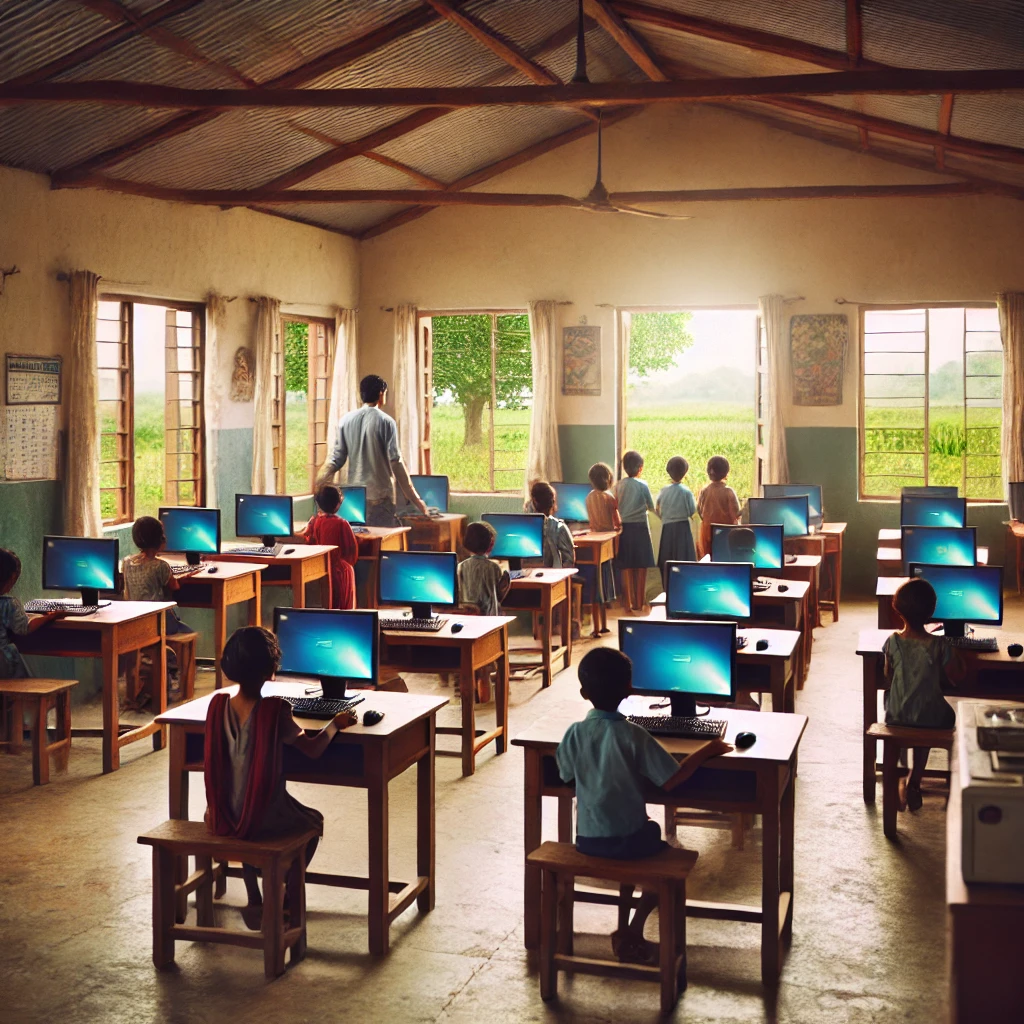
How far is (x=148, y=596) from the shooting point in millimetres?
7879

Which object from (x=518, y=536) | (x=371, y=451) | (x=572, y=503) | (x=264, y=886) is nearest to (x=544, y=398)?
(x=572, y=503)

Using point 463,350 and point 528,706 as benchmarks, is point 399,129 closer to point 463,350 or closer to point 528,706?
point 528,706

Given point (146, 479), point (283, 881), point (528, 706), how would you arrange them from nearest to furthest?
point (283, 881) < point (528, 706) < point (146, 479)

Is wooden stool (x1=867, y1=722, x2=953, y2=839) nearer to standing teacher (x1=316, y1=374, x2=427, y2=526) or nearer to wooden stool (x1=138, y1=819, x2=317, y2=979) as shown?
wooden stool (x1=138, y1=819, x2=317, y2=979)

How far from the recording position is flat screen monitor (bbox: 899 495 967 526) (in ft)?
34.4

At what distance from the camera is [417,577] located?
699 cm

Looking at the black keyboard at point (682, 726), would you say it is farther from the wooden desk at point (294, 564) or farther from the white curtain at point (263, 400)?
the white curtain at point (263, 400)

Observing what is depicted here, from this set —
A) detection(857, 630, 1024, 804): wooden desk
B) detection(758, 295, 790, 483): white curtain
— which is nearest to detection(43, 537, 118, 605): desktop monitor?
detection(857, 630, 1024, 804): wooden desk

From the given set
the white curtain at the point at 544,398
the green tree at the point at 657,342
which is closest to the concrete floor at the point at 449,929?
the white curtain at the point at 544,398

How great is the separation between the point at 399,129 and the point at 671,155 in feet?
9.92

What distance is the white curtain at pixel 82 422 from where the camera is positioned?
846cm

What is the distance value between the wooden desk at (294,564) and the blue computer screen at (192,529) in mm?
353

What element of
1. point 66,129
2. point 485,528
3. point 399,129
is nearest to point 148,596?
point 485,528

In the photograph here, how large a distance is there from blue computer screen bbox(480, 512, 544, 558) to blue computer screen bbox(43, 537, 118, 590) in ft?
8.32
